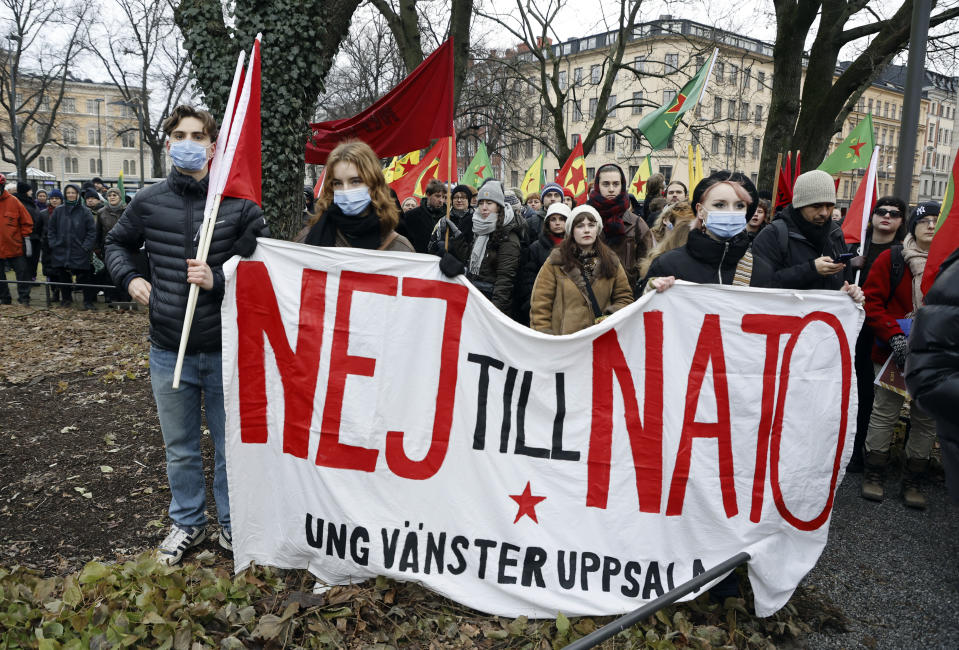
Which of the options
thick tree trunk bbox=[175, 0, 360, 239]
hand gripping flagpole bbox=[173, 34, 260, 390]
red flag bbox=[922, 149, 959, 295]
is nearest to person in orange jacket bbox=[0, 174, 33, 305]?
thick tree trunk bbox=[175, 0, 360, 239]

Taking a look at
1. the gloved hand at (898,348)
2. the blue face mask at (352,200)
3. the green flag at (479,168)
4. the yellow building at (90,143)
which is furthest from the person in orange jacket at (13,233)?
the yellow building at (90,143)

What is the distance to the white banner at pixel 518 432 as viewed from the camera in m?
3.25

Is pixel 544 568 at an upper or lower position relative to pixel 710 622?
upper

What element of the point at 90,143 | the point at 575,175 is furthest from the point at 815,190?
the point at 90,143

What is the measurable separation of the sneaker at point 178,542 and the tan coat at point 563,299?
7.17ft

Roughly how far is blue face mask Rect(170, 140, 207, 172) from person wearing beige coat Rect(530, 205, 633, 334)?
80.7 inches

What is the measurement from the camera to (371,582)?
11.0ft

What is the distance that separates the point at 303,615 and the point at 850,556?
2.95 m

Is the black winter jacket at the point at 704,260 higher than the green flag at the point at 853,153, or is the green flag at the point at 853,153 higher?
the green flag at the point at 853,153

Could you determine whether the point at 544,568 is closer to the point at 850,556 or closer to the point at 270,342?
the point at 270,342

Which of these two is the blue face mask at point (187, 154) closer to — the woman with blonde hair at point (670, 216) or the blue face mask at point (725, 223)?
the blue face mask at point (725, 223)

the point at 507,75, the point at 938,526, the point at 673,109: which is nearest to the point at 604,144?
the point at 507,75

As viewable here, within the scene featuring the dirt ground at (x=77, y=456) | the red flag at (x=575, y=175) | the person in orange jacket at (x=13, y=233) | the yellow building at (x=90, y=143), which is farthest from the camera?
the yellow building at (x=90, y=143)

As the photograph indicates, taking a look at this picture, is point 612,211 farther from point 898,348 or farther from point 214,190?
point 214,190
